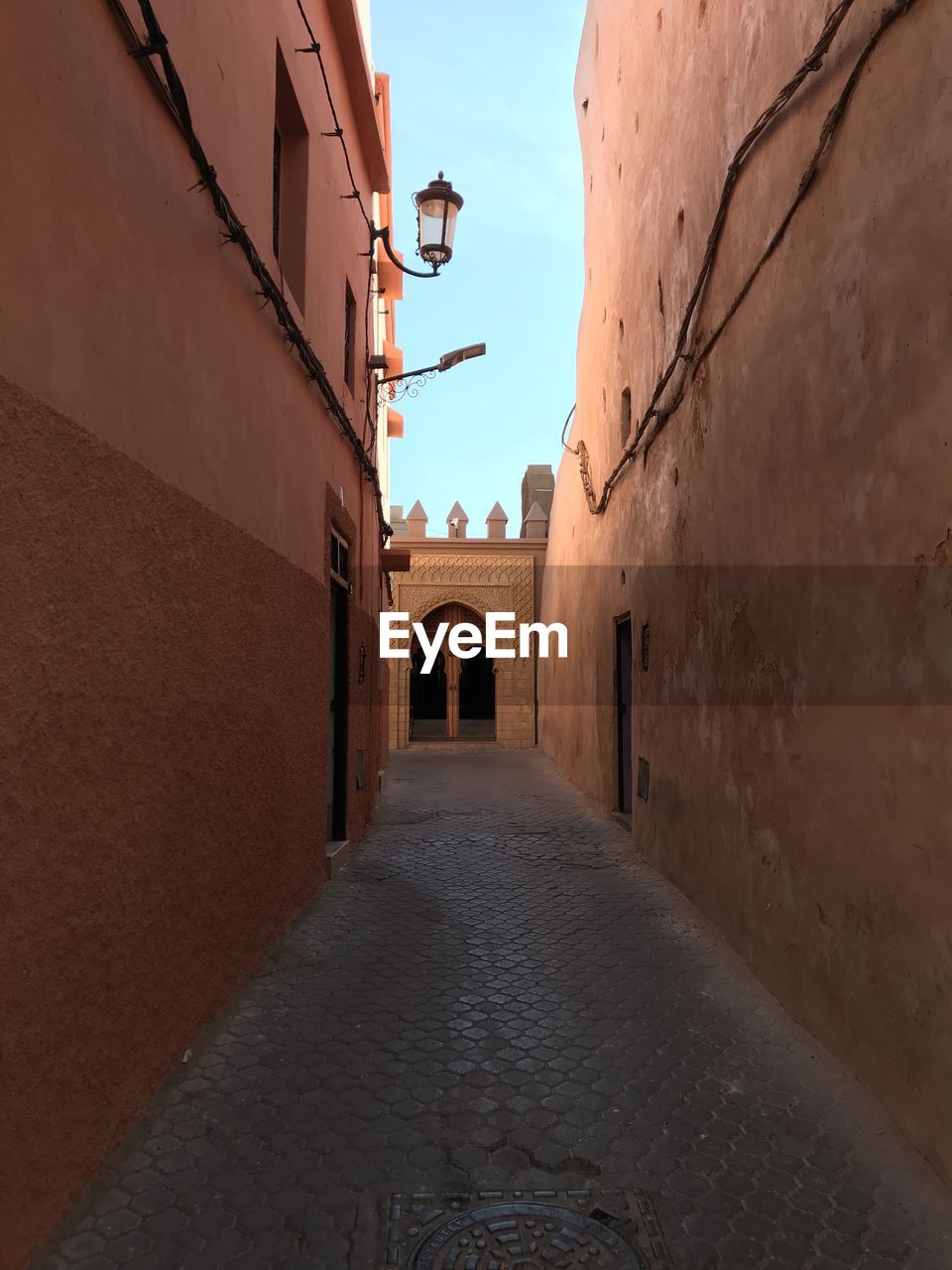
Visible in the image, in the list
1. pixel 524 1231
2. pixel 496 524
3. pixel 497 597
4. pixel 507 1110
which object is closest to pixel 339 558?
pixel 507 1110

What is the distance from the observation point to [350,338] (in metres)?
8.29

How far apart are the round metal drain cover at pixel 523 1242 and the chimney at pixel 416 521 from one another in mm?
16802

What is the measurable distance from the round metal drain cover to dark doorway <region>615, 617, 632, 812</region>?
7.03 metres

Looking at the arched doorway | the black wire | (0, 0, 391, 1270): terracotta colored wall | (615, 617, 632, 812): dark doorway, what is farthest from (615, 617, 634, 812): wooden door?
the arched doorway

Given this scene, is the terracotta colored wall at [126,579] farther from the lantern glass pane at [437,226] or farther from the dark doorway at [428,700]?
the dark doorway at [428,700]

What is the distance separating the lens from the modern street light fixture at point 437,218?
7578mm

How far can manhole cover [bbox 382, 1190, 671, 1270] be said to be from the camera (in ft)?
7.41

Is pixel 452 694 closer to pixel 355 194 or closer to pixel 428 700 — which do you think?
pixel 428 700

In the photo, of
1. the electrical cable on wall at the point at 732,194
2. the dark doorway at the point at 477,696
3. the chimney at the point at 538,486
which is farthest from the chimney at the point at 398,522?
the electrical cable on wall at the point at 732,194

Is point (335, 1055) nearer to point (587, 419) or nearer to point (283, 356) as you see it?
point (283, 356)

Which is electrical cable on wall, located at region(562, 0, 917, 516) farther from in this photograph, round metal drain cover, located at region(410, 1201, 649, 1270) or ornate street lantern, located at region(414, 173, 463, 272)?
round metal drain cover, located at region(410, 1201, 649, 1270)

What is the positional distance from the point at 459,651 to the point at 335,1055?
51.9 feet

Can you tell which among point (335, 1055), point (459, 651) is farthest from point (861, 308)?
point (459, 651)

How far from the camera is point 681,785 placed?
6.21m
